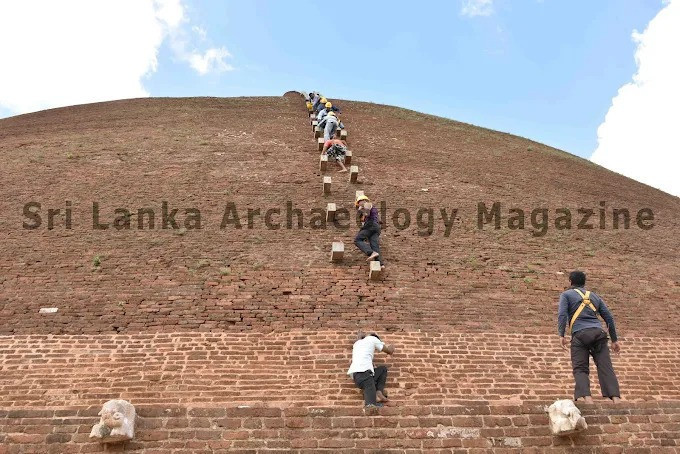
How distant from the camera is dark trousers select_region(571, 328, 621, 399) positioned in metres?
5.36

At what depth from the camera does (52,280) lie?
8.11 m

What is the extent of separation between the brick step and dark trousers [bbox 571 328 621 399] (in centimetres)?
35

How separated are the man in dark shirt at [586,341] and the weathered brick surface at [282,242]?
2.10 m

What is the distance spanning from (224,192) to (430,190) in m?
4.26

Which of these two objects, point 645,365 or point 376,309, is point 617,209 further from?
point 376,309

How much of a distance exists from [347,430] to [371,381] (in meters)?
1.45

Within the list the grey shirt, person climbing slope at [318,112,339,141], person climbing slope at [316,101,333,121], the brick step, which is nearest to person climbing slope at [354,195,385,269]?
the grey shirt

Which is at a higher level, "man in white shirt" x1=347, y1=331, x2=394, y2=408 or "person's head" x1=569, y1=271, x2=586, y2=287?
"person's head" x1=569, y1=271, x2=586, y2=287

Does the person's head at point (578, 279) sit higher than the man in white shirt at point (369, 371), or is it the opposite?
the person's head at point (578, 279)

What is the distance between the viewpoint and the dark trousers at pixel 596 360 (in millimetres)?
5363

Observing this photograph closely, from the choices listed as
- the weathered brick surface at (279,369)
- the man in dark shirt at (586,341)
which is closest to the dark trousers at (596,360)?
the man in dark shirt at (586,341)

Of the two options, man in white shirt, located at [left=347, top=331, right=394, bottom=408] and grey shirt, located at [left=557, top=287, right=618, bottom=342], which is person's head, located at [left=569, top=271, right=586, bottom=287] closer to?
grey shirt, located at [left=557, top=287, right=618, bottom=342]

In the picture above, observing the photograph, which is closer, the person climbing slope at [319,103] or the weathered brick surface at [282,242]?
the weathered brick surface at [282,242]

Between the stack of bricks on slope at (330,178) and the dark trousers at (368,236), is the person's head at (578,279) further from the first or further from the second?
the dark trousers at (368,236)
